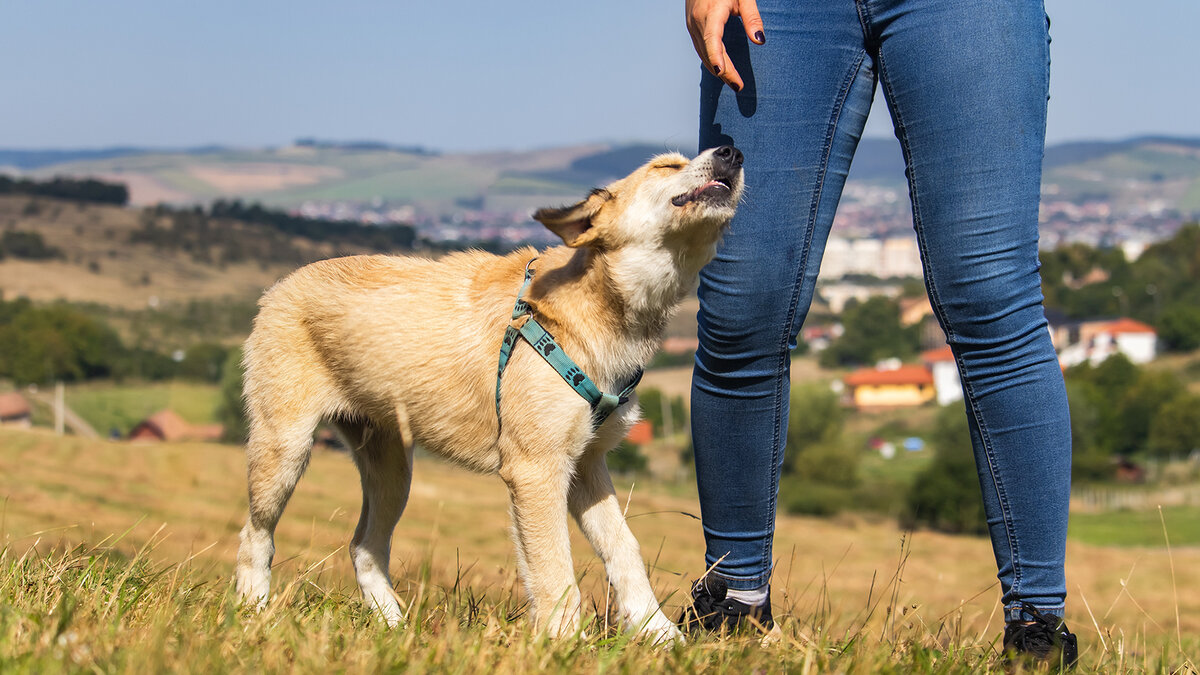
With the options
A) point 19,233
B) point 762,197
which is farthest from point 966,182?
point 19,233

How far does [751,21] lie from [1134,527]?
78597mm

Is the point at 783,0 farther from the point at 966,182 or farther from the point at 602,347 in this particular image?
the point at 602,347

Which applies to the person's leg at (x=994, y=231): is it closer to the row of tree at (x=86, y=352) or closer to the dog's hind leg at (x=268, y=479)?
the dog's hind leg at (x=268, y=479)

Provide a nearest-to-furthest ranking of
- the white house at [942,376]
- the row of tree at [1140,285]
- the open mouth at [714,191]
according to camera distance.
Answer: the open mouth at [714,191] → the row of tree at [1140,285] → the white house at [942,376]

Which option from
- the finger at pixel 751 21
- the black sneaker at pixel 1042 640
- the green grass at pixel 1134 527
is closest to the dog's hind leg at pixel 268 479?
the finger at pixel 751 21

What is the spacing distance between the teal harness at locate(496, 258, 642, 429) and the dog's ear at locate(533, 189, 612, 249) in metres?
0.29

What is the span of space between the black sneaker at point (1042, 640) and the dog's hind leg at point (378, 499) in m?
2.47

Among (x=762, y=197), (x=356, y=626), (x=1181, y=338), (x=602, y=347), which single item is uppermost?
(x=762, y=197)

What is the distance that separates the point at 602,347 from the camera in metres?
3.73

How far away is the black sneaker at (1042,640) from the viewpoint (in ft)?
10.3

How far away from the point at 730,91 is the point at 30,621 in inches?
99.0

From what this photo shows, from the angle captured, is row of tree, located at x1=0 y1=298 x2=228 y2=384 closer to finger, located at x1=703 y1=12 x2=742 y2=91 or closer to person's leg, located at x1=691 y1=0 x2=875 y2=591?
person's leg, located at x1=691 y1=0 x2=875 y2=591

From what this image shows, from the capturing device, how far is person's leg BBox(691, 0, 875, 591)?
328 centimetres

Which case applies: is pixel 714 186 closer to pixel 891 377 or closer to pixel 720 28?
pixel 720 28
